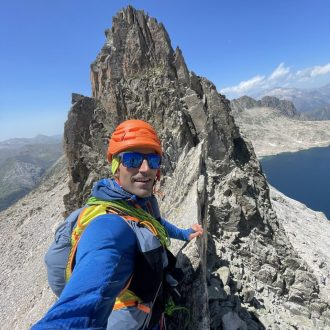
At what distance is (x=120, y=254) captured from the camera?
147 inches

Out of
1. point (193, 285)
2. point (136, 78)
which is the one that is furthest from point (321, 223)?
point (193, 285)

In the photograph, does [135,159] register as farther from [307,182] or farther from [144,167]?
[307,182]

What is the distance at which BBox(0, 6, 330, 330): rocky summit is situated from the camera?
1170 centimetres

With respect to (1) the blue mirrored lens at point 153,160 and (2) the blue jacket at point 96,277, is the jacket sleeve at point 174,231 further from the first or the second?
(2) the blue jacket at point 96,277

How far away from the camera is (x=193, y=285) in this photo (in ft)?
28.3

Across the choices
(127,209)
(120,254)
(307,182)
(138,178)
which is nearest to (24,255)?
(138,178)

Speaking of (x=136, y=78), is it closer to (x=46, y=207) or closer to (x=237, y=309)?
(x=237, y=309)

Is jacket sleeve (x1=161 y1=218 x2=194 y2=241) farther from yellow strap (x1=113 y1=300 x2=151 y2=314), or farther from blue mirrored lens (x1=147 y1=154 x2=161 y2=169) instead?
yellow strap (x1=113 y1=300 x2=151 y2=314)

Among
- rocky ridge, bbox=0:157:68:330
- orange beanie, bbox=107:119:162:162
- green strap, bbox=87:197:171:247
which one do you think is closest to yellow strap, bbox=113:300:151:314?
green strap, bbox=87:197:171:247

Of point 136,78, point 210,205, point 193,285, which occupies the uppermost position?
point 136,78

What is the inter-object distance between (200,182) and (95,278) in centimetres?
989

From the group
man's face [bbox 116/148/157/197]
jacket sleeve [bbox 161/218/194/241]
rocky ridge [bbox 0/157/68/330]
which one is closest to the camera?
man's face [bbox 116/148/157/197]

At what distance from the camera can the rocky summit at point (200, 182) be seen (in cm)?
1170

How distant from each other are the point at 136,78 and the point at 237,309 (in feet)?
75.7
